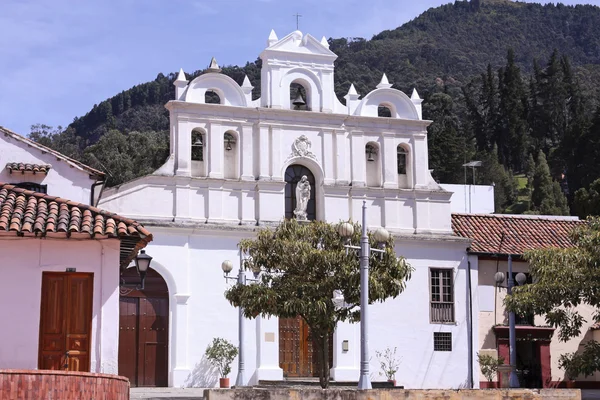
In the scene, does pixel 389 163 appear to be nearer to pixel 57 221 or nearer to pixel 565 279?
pixel 565 279

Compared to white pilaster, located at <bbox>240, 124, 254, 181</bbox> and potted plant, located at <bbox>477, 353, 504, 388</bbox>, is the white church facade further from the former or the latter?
potted plant, located at <bbox>477, 353, 504, 388</bbox>

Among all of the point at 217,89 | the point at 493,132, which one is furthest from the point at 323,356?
the point at 493,132

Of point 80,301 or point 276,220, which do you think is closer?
point 80,301

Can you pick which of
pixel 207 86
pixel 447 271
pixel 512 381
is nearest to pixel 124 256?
pixel 512 381

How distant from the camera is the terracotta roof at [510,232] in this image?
4169cm

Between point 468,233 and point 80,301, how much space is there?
25280mm

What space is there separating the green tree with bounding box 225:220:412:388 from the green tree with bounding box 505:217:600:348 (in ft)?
12.0

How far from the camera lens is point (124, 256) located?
22.2 m

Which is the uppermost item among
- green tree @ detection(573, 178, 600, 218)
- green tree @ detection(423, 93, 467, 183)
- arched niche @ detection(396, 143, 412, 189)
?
green tree @ detection(423, 93, 467, 183)

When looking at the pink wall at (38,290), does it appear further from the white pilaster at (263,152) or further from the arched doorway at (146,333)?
the white pilaster at (263,152)

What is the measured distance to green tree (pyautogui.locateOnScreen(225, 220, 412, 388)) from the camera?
29.1m

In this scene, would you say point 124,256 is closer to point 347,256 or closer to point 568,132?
point 347,256

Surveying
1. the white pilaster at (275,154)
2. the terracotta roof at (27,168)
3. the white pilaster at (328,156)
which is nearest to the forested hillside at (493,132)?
the white pilaster at (328,156)

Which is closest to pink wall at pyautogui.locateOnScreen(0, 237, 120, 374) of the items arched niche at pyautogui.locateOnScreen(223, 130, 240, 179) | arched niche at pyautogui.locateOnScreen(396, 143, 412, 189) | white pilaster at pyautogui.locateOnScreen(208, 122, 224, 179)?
white pilaster at pyautogui.locateOnScreen(208, 122, 224, 179)
